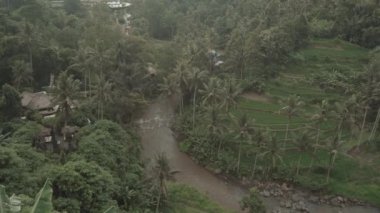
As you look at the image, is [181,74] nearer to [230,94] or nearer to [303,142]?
[230,94]

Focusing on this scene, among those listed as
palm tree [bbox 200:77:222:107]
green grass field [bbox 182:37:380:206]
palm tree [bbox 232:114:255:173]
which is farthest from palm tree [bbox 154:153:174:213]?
palm tree [bbox 200:77:222:107]

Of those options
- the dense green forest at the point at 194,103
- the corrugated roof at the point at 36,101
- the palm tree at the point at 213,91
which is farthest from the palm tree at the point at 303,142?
the corrugated roof at the point at 36,101

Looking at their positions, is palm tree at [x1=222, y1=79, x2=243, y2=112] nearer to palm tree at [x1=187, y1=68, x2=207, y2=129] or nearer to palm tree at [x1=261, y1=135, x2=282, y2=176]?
palm tree at [x1=187, y1=68, x2=207, y2=129]

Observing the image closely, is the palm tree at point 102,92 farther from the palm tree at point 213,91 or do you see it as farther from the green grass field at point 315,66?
the green grass field at point 315,66

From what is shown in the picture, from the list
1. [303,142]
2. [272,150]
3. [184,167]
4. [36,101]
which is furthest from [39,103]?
[303,142]

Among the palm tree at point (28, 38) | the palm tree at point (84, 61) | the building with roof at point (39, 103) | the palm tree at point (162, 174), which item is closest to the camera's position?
the palm tree at point (162, 174)

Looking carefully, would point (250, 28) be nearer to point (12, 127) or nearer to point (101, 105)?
point (101, 105)
